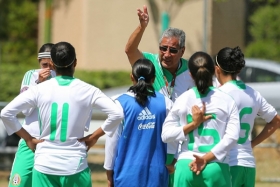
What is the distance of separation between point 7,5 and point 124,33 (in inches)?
288

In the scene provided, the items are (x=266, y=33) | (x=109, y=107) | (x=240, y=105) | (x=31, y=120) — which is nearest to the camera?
(x=109, y=107)

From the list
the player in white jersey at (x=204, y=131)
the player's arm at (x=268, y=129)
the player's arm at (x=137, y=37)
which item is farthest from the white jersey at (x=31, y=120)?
the player's arm at (x=268, y=129)

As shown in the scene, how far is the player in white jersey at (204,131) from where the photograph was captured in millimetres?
5766

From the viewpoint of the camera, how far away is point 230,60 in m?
6.30

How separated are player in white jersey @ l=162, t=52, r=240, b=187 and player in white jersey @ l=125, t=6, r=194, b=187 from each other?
937 mm

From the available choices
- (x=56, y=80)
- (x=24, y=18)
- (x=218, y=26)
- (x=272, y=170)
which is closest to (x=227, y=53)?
(x=56, y=80)

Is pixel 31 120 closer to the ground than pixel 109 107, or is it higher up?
closer to the ground

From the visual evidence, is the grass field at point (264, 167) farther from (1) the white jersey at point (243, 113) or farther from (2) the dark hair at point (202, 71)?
(2) the dark hair at point (202, 71)

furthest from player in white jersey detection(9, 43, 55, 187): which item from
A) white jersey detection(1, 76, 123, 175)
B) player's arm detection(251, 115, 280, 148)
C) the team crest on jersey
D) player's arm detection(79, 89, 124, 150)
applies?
player's arm detection(251, 115, 280, 148)

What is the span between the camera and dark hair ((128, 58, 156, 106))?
6117 mm

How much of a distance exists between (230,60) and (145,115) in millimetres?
876

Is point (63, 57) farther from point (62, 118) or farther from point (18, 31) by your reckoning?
point (18, 31)

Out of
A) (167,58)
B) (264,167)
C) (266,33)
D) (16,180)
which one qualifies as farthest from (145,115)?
(266,33)

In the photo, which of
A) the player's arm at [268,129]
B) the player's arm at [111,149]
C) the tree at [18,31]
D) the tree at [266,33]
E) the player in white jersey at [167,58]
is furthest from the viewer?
the tree at [18,31]
